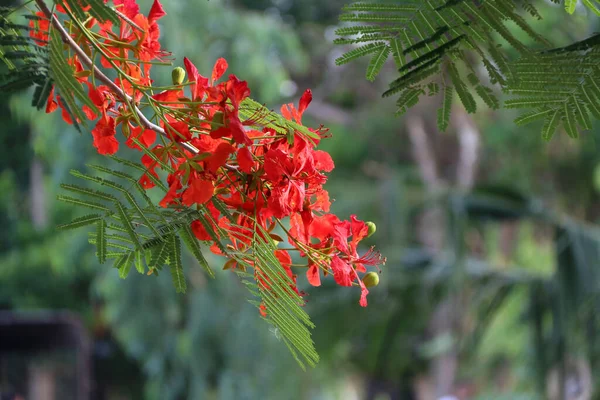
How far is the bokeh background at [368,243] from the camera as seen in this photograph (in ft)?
11.4

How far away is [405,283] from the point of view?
4000 millimetres

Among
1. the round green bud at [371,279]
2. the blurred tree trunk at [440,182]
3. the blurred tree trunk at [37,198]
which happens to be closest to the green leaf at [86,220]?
the round green bud at [371,279]

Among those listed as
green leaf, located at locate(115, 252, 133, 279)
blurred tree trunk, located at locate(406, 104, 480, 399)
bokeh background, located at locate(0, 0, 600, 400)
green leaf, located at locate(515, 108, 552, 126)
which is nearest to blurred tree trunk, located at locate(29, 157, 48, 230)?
bokeh background, located at locate(0, 0, 600, 400)

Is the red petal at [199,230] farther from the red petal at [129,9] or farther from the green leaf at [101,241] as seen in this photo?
the red petal at [129,9]

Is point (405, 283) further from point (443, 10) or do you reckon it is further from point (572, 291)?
point (443, 10)

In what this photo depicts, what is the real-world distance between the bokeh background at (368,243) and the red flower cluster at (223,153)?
0.33 m

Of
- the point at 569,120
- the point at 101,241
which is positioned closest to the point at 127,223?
the point at 101,241

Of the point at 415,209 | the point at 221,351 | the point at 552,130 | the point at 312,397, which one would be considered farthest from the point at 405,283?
the point at 552,130

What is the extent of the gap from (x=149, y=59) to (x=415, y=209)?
3.32 m

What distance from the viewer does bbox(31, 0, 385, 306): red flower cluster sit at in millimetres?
560

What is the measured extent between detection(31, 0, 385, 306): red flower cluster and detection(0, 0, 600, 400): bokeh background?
333 millimetres

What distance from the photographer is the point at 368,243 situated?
554 cm

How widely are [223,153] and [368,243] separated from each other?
16.5 ft

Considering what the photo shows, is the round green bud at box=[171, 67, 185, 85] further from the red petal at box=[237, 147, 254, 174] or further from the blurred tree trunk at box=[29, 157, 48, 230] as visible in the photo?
the blurred tree trunk at box=[29, 157, 48, 230]
